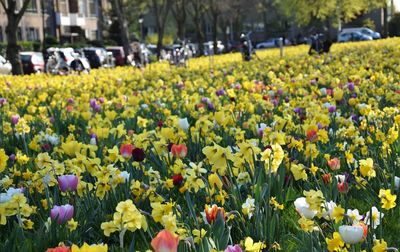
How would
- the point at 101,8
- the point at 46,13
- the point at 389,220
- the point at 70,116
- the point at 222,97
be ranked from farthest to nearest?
the point at 101,8 → the point at 46,13 → the point at 222,97 → the point at 70,116 → the point at 389,220

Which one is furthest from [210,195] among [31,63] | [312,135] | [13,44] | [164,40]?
[164,40]

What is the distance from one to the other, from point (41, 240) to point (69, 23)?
6311 centimetres

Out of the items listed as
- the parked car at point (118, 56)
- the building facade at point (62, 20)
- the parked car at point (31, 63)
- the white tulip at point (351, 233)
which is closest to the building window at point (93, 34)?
the building facade at point (62, 20)

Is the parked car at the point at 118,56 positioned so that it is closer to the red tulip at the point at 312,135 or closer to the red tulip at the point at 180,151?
the red tulip at the point at 312,135

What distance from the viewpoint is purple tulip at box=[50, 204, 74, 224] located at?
2873 millimetres

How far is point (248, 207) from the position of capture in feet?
9.78

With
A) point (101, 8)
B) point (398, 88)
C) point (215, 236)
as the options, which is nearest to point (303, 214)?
point (215, 236)

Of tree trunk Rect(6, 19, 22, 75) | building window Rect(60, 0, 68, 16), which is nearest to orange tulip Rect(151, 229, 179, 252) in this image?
tree trunk Rect(6, 19, 22, 75)

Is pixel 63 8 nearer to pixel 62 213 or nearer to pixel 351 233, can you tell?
pixel 62 213

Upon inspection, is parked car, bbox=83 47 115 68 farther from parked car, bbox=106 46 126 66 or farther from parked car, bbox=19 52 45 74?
parked car, bbox=19 52 45 74

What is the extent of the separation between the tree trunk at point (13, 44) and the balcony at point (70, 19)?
40.3 metres

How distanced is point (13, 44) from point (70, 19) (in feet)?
143

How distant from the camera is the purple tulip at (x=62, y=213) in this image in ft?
9.43

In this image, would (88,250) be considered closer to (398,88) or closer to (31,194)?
(31,194)
